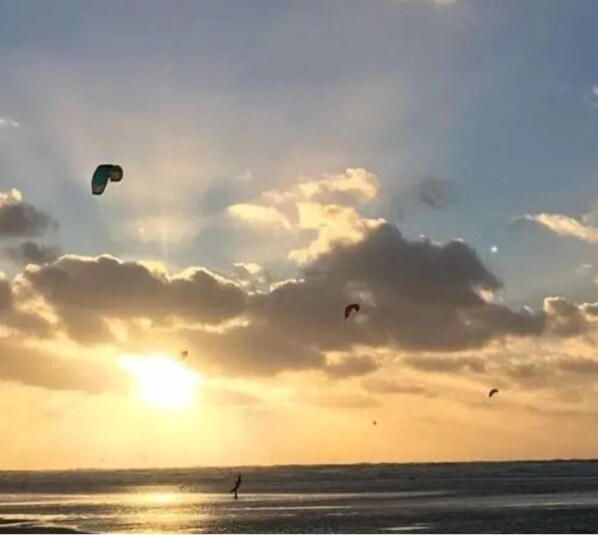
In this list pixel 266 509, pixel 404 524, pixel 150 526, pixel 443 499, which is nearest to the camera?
pixel 404 524

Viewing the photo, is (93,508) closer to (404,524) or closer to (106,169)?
(404,524)

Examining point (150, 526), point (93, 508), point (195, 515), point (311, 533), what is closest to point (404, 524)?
point (311, 533)

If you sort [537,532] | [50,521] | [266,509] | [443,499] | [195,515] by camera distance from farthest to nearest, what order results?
1. [443,499]
2. [266,509]
3. [195,515]
4. [50,521]
5. [537,532]

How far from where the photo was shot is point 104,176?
38.8m

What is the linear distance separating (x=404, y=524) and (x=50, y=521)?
19062 millimetres

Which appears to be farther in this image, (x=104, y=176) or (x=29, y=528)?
(x=29, y=528)

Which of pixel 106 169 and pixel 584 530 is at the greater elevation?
pixel 106 169

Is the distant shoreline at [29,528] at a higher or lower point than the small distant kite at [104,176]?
lower

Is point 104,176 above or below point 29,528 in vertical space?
above

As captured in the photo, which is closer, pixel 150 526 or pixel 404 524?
pixel 404 524

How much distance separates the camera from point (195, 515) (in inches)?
2372

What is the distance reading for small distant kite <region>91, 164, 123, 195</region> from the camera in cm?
3834

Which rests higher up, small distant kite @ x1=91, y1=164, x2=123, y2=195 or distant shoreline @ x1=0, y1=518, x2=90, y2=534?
small distant kite @ x1=91, y1=164, x2=123, y2=195

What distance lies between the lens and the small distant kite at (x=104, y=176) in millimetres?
38344
